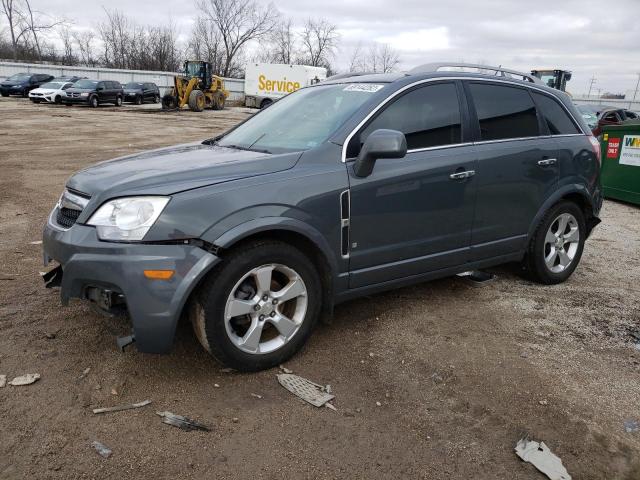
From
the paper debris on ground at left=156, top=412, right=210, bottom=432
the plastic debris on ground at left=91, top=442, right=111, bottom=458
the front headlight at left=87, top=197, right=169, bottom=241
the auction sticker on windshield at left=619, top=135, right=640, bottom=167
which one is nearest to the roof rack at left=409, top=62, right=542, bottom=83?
the front headlight at left=87, top=197, right=169, bottom=241

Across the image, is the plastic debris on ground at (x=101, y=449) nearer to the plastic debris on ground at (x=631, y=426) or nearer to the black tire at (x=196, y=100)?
the plastic debris on ground at (x=631, y=426)

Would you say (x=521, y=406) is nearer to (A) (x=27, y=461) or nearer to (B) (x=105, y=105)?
(A) (x=27, y=461)

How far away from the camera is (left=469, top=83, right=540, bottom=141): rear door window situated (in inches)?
165

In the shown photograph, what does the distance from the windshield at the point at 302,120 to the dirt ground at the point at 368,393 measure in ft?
4.39

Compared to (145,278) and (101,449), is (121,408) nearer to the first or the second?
(101,449)

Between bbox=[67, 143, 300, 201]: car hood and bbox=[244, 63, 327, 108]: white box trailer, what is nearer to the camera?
bbox=[67, 143, 300, 201]: car hood

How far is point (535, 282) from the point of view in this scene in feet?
16.4

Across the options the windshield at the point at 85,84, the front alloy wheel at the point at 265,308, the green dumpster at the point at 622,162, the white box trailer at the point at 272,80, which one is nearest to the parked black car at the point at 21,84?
the windshield at the point at 85,84

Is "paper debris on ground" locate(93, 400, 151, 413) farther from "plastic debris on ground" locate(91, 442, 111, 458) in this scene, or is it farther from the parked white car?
the parked white car

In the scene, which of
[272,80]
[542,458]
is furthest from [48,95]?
[542,458]

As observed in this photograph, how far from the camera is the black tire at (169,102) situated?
31844 millimetres

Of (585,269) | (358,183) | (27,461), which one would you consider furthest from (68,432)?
(585,269)

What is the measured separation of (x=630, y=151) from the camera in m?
9.50

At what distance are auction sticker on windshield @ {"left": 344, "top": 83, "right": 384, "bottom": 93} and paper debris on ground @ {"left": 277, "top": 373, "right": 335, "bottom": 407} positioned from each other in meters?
2.00
